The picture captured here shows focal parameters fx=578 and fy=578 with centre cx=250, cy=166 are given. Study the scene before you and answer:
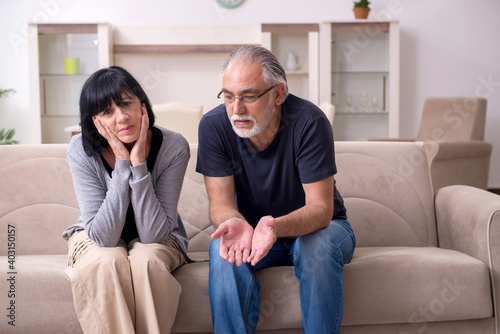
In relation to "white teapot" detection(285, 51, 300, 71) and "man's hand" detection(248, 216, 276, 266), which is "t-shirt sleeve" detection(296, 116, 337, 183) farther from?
"white teapot" detection(285, 51, 300, 71)

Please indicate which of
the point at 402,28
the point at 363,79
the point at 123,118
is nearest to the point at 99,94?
the point at 123,118

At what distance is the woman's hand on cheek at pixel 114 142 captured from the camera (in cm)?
168

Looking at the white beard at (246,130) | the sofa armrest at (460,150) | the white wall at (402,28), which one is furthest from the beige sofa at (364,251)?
the white wall at (402,28)

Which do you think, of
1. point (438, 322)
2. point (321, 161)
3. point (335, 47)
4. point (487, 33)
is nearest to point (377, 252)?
point (438, 322)

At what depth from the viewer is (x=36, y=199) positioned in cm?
209

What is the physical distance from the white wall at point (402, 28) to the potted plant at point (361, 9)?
0.27 metres

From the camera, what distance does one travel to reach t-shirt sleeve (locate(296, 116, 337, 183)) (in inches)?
65.3

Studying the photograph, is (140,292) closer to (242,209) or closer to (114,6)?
(242,209)

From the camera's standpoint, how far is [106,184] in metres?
1.75

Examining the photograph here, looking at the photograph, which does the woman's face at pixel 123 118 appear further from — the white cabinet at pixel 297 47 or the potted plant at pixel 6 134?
the white cabinet at pixel 297 47

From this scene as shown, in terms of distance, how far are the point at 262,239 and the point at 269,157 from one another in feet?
1.06

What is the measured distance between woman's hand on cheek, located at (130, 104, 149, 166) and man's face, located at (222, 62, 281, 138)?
0.25 meters

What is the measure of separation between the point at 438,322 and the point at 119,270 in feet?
Answer: 3.17

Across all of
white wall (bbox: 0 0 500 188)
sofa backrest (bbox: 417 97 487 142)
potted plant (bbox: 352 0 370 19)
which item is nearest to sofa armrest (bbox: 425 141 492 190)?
sofa backrest (bbox: 417 97 487 142)
